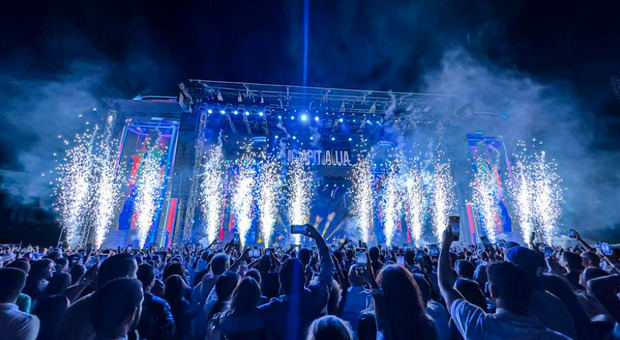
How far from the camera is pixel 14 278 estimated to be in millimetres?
2164

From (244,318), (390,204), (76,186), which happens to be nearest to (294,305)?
(244,318)

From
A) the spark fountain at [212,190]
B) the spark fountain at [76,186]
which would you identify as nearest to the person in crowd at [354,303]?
the spark fountain at [212,190]

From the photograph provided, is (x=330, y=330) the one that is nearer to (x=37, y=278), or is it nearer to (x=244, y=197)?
(x=37, y=278)

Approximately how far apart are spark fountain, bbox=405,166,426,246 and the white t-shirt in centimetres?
2218

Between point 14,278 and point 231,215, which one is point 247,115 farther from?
point 14,278

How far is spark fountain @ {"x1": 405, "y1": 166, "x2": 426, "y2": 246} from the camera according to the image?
2214 centimetres

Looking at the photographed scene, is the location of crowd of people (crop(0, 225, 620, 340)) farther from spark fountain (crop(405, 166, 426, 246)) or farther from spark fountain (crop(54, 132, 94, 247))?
spark fountain (crop(405, 166, 426, 246))

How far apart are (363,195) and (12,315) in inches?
911

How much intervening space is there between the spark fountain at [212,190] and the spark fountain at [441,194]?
1793 cm

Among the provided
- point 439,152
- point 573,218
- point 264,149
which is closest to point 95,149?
point 264,149

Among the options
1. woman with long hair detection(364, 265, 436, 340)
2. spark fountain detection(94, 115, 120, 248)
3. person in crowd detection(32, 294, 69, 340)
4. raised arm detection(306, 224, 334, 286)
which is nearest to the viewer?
woman with long hair detection(364, 265, 436, 340)

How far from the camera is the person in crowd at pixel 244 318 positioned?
2098 mm

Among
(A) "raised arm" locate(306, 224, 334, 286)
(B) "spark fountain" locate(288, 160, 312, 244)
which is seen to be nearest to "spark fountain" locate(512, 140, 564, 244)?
(B) "spark fountain" locate(288, 160, 312, 244)

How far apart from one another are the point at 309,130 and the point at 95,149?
16.8 meters
